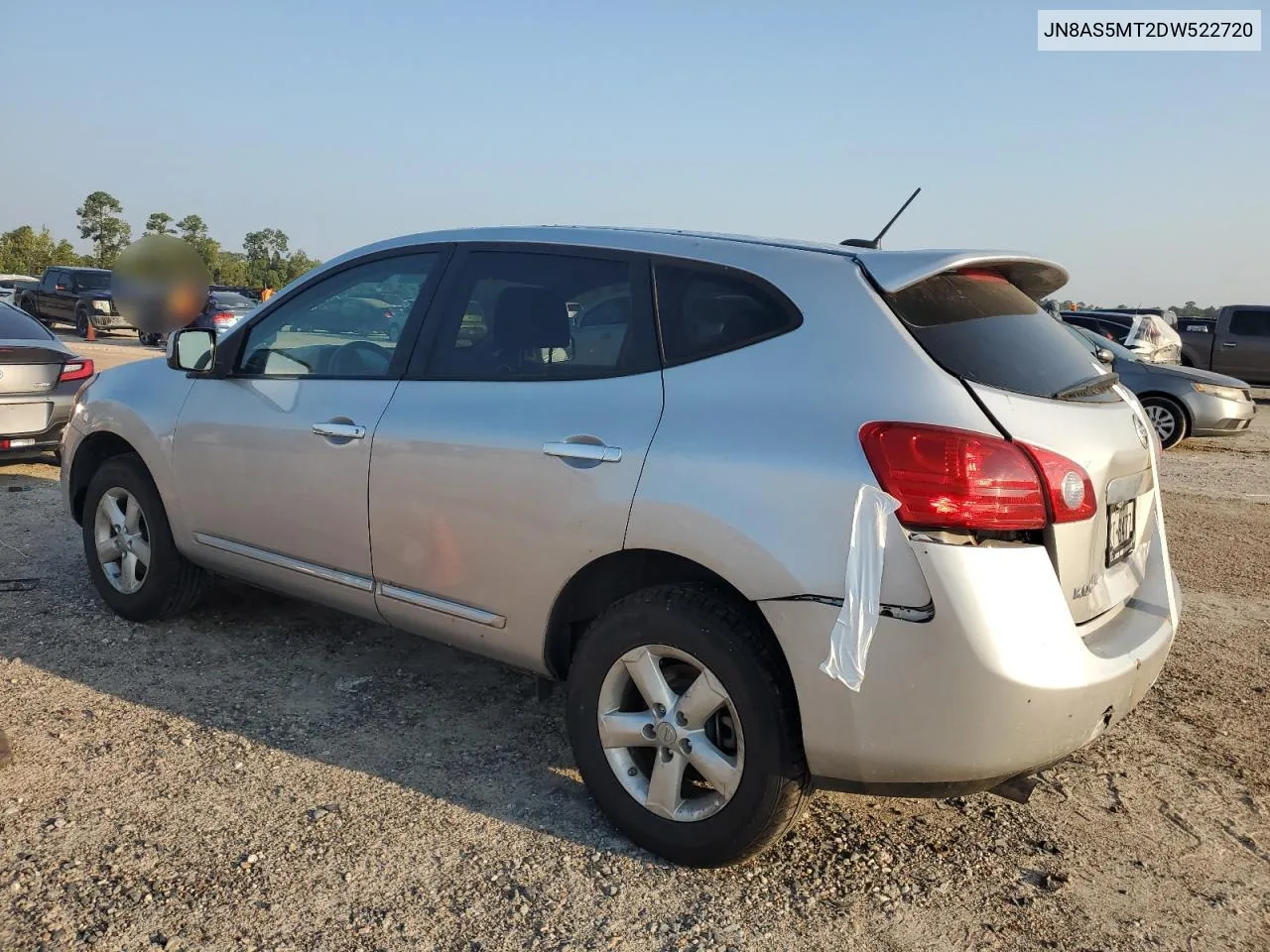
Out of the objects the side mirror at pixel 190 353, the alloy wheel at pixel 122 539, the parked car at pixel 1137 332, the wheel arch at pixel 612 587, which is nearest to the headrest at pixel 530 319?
the wheel arch at pixel 612 587

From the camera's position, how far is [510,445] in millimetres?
3170

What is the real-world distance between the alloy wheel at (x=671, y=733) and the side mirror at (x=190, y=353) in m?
2.47

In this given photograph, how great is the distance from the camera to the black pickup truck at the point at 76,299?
998 inches

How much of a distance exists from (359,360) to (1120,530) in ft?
8.61

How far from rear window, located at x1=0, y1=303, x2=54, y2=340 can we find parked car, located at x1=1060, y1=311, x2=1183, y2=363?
1357 cm

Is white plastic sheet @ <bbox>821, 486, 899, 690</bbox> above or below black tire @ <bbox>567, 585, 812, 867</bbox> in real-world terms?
above

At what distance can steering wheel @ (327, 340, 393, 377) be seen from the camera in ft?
12.2

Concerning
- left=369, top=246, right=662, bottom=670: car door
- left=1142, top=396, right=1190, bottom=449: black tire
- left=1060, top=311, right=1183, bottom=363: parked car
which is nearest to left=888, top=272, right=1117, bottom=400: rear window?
left=369, top=246, right=662, bottom=670: car door

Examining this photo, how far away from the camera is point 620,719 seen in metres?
2.95

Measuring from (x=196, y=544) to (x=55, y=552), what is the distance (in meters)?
2.06

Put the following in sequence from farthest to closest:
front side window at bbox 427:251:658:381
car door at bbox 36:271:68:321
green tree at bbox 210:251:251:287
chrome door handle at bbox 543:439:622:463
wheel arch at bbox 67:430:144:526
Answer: green tree at bbox 210:251:251:287 < car door at bbox 36:271:68:321 < wheel arch at bbox 67:430:144:526 < front side window at bbox 427:251:658:381 < chrome door handle at bbox 543:439:622:463

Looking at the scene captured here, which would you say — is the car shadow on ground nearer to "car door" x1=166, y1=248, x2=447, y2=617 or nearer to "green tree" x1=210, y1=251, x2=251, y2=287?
"car door" x1=166, y1=248, x2=447, y2=617

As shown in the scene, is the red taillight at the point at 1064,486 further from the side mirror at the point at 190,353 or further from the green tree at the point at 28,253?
the green tree at the point at 28,253

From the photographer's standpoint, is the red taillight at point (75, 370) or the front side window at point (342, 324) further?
the red taillight at point (75, 370)
